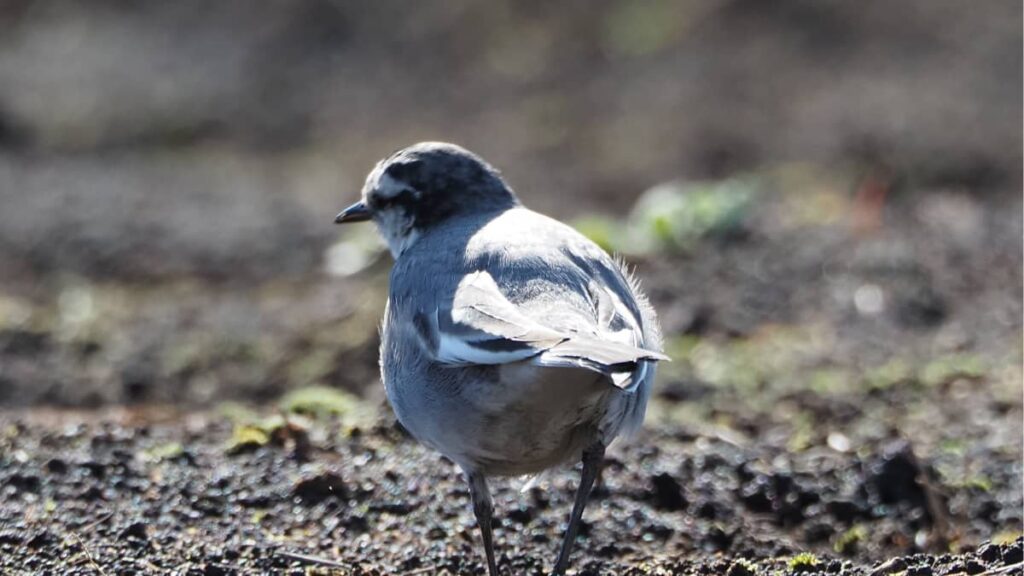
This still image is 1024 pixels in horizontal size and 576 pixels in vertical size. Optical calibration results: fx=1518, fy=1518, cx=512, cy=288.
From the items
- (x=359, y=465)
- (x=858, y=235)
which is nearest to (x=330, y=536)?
(x=359, y=465)

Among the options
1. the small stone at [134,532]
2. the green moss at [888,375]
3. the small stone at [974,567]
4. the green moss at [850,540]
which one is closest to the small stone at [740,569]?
the small stone at [974,567]

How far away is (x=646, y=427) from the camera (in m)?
7.38

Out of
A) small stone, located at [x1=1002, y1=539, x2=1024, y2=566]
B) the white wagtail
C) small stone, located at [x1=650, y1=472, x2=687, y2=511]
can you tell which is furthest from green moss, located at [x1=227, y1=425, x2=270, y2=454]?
small stone, located at [x1=1002, y1=539, x2=1024, y2=566]

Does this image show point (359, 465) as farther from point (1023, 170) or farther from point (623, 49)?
point (623, 49)

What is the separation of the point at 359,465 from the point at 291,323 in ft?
11.4

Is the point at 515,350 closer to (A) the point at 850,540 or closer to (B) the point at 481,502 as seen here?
(B) the point at 481,502

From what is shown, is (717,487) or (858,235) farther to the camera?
(858,235)

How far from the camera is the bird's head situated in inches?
255

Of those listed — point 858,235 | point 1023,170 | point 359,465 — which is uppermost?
point 1023,170

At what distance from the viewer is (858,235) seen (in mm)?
11000

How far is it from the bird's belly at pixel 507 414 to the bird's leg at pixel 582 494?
0.04 meters

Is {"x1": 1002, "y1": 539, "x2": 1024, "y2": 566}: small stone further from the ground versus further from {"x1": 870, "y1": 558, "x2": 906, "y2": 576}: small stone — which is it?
{"x1": 870, "y1": 558, "x2": 906, "y2": 576}: small stone

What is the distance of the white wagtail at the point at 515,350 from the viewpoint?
4.80m

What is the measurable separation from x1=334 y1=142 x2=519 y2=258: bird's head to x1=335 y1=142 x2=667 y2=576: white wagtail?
0.28 metres
